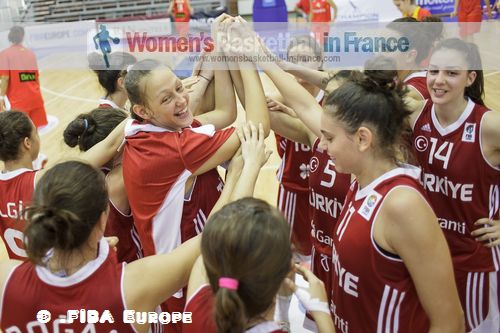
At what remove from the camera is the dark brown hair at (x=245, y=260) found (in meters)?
1.26

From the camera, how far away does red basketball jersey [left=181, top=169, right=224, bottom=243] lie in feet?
7.04

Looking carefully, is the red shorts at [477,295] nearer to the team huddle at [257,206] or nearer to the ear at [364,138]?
the team huddle at [257,206]

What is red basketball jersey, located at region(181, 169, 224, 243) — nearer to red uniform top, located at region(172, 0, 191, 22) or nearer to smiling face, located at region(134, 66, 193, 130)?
smiling face, located at region(134, 66, 193, 130)

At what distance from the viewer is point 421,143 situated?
2.45 metres

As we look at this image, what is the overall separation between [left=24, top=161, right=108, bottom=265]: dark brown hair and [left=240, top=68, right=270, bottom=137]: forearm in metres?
0.77

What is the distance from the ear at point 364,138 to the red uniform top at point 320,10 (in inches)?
439

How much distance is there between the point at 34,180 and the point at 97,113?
498mm

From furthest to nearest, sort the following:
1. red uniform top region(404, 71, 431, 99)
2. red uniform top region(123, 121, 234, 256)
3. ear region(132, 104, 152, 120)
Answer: red uniform top region(404, 71, 431, 99)
ear region(132, 104, 152, 120)
red uniform top region(123, 121, 234, 256)

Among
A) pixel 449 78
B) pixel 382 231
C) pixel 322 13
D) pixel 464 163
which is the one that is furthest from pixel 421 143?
pixel 322 13

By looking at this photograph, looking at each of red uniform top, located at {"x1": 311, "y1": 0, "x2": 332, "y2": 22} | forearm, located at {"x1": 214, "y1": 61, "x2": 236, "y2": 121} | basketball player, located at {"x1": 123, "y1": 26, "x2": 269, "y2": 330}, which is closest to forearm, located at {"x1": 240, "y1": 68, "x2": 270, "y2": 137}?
basketball player, located at {"x1": 123, "y1": 26, "x2": 269, "y2": 330}

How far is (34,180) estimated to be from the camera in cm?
239

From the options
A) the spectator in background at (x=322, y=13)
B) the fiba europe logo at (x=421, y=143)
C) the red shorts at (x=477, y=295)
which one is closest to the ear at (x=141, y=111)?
the fiba europe logo at (x=421, y=143)

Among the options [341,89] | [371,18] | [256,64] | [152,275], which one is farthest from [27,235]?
[371,18]

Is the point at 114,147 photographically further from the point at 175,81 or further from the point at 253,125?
the point at 253,125
